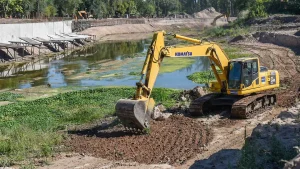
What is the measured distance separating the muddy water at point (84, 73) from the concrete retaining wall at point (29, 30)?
5898mm

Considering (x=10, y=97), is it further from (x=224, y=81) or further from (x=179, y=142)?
(x=179, y=142)

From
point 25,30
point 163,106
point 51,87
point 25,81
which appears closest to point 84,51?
point 25,30

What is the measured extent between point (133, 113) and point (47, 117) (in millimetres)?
6148

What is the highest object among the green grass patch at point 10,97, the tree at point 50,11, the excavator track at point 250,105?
the tree at point 50,11

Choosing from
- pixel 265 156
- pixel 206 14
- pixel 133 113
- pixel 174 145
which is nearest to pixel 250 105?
pixel 174 145

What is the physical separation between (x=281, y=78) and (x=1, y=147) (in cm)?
1917

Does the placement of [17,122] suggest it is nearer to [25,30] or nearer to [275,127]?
[275,127]

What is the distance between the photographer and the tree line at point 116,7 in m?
73.9

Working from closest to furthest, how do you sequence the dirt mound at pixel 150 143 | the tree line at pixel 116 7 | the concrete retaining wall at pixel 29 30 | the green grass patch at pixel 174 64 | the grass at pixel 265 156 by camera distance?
the grass at pixel 265 156, the dirt mound at pixel 150 143, the green grass patch at pixel 174 64, the concrete retaining wall at pixel 29 30, the tree line at pixel 116 7

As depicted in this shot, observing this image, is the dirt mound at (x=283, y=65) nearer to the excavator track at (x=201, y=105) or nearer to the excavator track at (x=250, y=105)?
the excavator track at (x=250, y=105)

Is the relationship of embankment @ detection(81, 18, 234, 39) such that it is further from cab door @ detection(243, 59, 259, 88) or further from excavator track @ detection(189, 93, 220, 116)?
cab door @ detection(243, 59, 259, 88)

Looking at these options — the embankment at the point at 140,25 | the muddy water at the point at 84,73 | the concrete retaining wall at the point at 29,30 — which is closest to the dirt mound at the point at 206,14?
the embankment at the point at 140,25

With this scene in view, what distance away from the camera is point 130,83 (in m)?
30.8

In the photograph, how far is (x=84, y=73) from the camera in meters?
36.4
